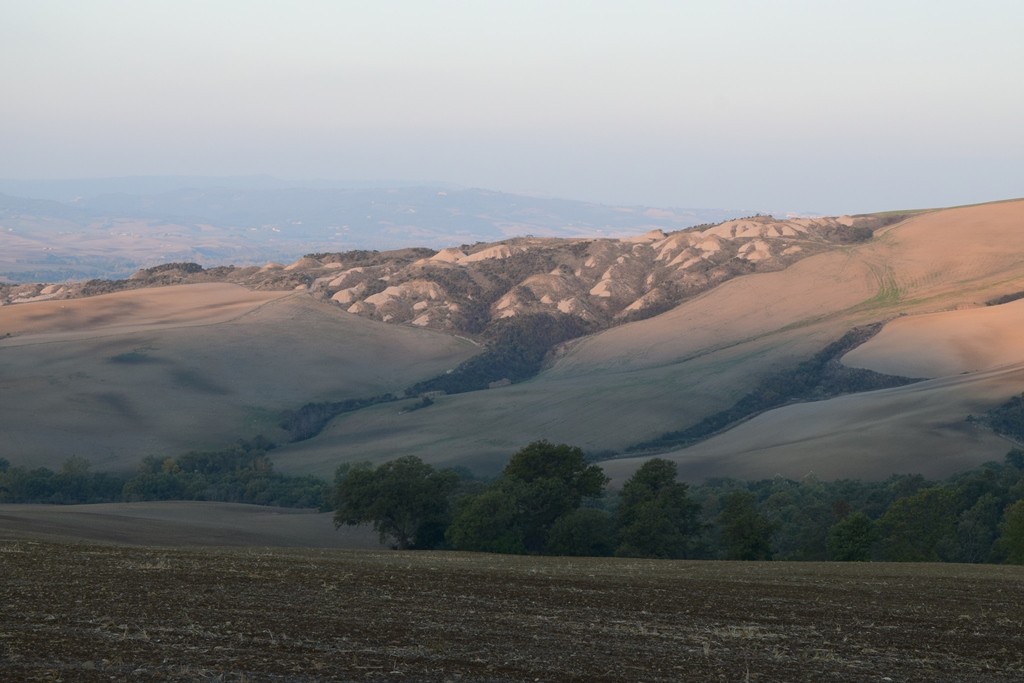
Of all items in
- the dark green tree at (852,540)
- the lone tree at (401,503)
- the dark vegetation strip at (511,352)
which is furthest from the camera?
the dark vegetation strip at (511,352)

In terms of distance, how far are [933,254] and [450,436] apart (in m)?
80.0

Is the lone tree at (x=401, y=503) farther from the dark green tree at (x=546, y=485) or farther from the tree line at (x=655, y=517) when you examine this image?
the dark green tree at (x=546, y=485)

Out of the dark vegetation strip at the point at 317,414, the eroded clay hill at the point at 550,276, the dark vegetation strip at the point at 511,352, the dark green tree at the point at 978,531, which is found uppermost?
the eroded clay hill at the point at 550,276

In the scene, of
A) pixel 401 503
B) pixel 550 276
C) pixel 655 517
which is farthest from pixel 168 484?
pixel 550 276

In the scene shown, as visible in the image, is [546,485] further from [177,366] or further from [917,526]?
[177,366]

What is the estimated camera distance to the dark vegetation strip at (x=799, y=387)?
11281 cm

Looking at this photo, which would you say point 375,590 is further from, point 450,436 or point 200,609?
point 450,436

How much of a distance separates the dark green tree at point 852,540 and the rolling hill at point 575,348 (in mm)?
36707

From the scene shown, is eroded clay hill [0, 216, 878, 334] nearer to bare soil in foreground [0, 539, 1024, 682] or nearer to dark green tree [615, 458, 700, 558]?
dark green tree [615, 458, 700, 558]

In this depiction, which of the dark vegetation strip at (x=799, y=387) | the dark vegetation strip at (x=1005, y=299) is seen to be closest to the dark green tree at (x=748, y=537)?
the dark vegetation strip at (x=799, y=387)

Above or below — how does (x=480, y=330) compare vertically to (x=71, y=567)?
above

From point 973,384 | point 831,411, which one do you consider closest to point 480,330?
point 831,411

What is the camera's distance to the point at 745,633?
21.1 metres

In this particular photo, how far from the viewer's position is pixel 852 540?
53.0m
